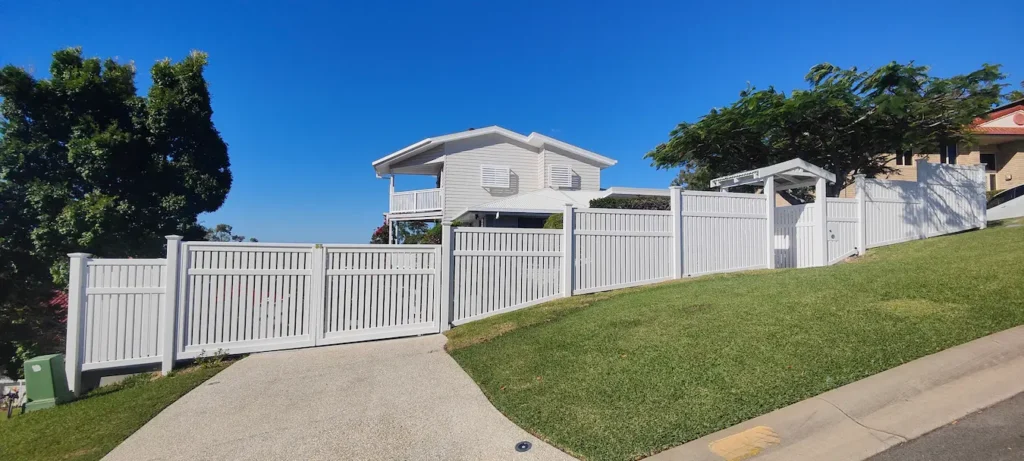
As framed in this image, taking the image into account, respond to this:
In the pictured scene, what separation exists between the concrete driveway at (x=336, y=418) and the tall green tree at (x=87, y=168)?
7.97m

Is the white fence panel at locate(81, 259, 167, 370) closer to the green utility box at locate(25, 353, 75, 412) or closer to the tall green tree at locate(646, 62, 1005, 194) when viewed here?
the green utility box at locate(25, 353, 75, 412)

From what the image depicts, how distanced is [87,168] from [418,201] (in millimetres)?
12095

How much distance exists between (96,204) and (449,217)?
11.7m

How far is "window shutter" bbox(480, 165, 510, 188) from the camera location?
21453 mm

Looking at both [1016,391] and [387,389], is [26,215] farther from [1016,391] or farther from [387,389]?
[1016,391]

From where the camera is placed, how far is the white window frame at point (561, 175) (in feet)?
72.1

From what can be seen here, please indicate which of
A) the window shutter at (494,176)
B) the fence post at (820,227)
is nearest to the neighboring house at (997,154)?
the fence post at (820,227)

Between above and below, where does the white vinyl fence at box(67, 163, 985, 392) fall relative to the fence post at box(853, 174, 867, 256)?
below

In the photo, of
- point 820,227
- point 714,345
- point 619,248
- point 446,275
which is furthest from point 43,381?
point 820,227

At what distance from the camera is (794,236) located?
11.4m

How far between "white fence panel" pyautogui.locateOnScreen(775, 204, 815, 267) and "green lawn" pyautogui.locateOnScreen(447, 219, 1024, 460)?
2.95 metres

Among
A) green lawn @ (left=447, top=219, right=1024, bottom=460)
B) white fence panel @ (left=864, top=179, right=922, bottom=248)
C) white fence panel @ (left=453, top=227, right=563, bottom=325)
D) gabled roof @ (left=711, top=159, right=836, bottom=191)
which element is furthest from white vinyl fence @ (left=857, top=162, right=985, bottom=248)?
white fence panel @ (left=453, top=227, right=563, bottom=325)

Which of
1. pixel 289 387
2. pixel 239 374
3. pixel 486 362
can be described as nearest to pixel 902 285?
pixel 486 362

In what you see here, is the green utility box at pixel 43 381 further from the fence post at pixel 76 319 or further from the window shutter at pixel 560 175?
the window shutter at pixel 560 175
